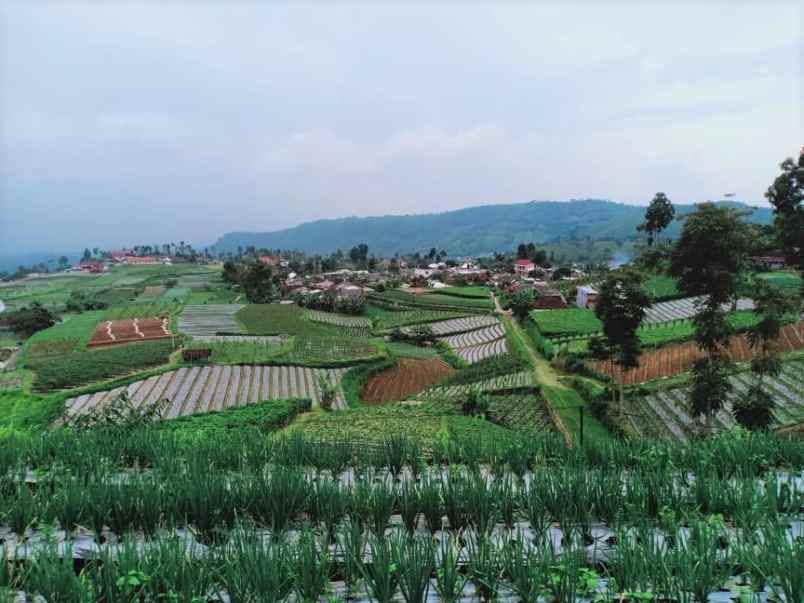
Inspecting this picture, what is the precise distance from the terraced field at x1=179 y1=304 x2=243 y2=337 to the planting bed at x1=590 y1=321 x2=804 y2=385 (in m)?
29.7

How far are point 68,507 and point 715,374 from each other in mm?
14636

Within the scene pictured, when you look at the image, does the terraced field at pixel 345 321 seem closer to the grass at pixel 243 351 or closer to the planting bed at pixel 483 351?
the grass at pixel 243 351

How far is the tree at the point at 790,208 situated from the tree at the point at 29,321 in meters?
57.2

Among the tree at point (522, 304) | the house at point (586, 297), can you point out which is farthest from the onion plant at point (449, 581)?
the house at point (586, 297)

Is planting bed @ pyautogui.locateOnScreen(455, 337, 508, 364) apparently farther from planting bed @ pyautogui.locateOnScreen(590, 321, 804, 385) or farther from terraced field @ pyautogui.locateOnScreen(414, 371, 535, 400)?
planting bed @ pyautogui.locateOnScreen(590, 321, 804, 385)

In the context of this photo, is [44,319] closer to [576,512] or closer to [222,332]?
[222,332]

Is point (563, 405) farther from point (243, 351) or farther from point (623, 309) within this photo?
point (243, 351)

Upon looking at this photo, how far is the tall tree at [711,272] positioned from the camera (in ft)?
40.1

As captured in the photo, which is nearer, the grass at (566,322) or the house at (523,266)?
the grass at (566,322)

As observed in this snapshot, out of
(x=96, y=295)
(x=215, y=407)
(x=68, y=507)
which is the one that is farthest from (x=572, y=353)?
(x=96, y=295)

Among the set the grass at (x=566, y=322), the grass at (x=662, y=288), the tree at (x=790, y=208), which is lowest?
the grass at (x=566, y=322)

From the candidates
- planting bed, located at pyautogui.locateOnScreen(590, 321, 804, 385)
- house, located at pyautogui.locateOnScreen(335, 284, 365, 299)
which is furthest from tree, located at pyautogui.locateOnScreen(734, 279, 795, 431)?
house, located at pyautogui.locateOnScreen(335, 284, 365, 299)

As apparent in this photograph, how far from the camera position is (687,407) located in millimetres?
16859

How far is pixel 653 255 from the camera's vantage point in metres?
13.7
